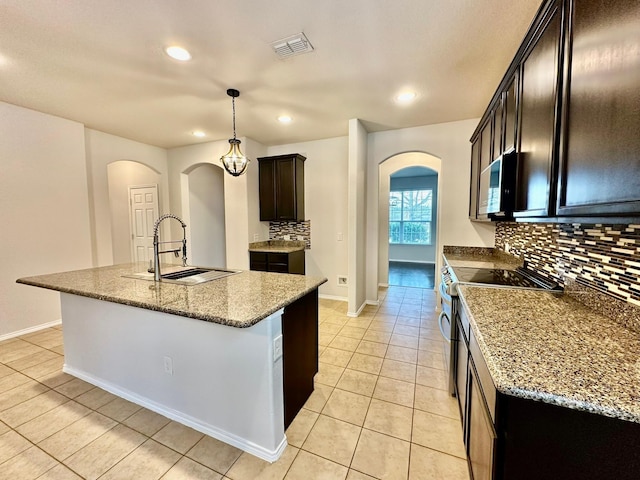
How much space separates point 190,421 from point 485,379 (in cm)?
182

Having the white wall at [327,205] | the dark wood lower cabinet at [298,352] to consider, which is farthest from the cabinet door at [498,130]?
the white wall at [327,205]

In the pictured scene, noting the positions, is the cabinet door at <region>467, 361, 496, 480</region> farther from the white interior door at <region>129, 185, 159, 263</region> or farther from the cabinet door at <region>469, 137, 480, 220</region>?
the white interior door at <region>129, 185, 159, 263</region>

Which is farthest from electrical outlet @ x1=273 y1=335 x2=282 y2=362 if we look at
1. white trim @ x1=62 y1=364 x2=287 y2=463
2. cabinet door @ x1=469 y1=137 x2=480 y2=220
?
cabinet door @ x1=469 y1=137 x2=480 y2=220

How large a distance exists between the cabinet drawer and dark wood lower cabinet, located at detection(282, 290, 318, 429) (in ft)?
3.45

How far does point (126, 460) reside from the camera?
1.54 metres

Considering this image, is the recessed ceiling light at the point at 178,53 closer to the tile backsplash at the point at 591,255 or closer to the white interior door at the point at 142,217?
the tile backsplash at the point at 591,255

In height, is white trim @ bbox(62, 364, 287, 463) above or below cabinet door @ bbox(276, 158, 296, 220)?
below

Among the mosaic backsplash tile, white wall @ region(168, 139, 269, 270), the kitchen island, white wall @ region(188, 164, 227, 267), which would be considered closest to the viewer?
the kitchen island

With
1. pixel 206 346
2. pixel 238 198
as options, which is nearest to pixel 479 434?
pixel 206 346

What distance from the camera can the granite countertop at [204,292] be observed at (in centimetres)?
139

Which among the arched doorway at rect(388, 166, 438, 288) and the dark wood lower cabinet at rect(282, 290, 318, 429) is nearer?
the dark wood lower cabinet at rect(282, 290, 318, 429)

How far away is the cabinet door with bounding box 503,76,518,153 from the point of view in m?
1.79

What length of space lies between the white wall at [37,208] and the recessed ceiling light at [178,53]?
2.53 metres

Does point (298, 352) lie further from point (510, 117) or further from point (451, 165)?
point (451, 165)
